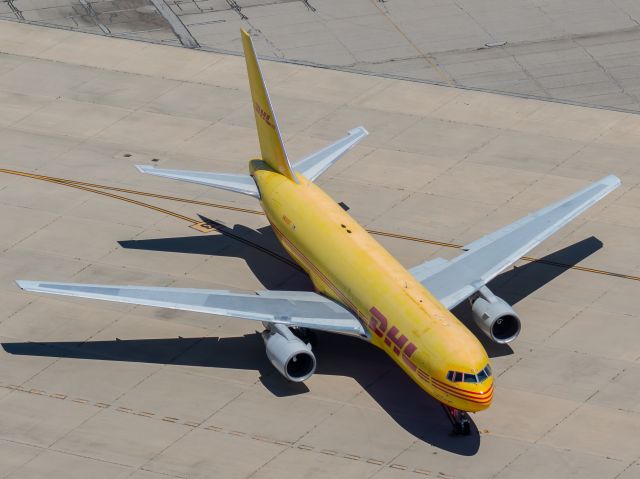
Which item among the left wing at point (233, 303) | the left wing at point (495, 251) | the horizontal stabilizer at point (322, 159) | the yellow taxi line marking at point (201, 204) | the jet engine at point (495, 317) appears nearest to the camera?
the left wing at point (233, 303)

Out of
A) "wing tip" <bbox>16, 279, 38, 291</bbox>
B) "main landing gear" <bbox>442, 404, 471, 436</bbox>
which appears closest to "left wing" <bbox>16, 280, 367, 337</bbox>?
"wing tip" <bbox>16, 279, 38, 291</bbox>

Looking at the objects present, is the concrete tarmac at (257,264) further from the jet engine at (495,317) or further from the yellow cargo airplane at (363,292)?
the yellow cargo airplane at (363,292)

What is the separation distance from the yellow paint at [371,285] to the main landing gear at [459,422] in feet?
3.30

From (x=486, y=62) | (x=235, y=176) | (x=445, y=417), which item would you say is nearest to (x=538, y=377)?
(x=445, y=417)

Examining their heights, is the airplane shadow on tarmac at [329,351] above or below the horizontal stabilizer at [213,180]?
below

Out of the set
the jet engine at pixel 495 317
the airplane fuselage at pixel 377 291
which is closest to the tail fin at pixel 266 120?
the airplane fuselage at pixel 377 291

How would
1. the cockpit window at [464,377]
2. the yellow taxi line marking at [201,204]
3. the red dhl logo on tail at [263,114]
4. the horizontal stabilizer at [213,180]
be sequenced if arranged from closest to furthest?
the cockpit window at [464,377] < the red dhl logo on tail at [263,114] < the yellow taxi line marking at [201,204] < the horizontal stabilizer at [213,180]

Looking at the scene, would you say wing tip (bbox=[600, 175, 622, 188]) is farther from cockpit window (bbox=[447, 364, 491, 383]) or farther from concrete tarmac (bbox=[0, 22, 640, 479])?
cockpit window (bbox=[447, 364, 491, 383])

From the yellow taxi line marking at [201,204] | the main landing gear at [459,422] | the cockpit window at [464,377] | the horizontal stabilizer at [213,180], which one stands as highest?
the horizontal stabilizer at [213,180]

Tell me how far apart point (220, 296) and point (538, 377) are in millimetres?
14109

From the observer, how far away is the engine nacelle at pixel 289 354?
56156mm

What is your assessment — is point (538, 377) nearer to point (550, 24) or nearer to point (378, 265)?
point (378, 265)

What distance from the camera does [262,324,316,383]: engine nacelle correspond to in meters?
56.2

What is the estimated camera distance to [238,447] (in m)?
54.6
